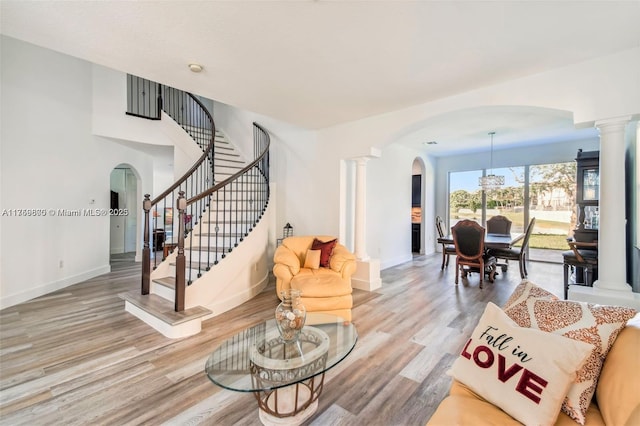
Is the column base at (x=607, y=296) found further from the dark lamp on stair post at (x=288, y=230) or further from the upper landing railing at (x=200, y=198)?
the dark lamp on stair post at (x=288, y=230)

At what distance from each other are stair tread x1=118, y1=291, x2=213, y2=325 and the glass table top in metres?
1.19

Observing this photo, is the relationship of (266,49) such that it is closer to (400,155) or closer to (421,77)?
(421,77)

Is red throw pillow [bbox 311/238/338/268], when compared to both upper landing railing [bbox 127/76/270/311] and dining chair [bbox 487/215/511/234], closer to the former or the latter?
upper landing railing [bbox 127/76/270/311]

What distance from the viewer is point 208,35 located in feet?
7.59

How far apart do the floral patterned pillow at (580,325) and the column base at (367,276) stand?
3090 mm

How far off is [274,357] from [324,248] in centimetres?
225

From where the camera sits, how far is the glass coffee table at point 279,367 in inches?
60.9

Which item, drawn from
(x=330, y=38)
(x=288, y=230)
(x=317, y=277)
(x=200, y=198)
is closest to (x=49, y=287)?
(x=200, y=198)

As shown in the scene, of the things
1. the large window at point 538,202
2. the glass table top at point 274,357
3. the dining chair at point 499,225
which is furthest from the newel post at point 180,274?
the large window at point 538,202

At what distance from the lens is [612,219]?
268 cm

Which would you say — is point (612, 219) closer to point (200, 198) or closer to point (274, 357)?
point (274, 357)

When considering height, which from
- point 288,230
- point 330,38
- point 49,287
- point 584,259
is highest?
point 330,38

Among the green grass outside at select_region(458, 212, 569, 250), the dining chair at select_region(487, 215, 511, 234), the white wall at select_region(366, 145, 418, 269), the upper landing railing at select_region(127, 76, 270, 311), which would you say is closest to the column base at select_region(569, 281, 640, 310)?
the white wall at select_region(366, 145, 418, 269)

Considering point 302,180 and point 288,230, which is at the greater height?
point 302,180
